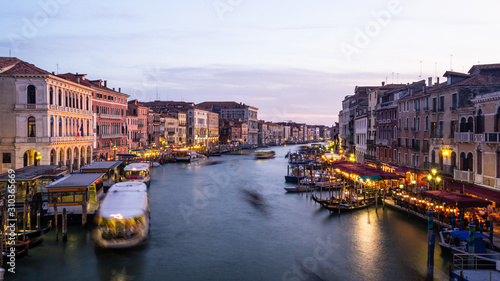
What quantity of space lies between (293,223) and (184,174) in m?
24.0

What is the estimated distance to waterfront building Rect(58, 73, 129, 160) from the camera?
135 ft

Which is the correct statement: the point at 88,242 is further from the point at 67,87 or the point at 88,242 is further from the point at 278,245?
the point at 67,87

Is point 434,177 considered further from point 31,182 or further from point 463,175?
point 31,182

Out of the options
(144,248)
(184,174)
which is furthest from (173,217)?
(184,174)

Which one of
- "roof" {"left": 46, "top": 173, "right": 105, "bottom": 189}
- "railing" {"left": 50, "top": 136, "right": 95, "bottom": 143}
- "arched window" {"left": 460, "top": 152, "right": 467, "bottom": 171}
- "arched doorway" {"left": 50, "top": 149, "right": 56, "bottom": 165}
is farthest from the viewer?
"arched doorway" {"left": 50, "top": 149, "right": 56, "bottom": 165}

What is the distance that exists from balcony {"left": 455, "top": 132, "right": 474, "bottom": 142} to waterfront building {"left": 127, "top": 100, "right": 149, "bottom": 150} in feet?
136

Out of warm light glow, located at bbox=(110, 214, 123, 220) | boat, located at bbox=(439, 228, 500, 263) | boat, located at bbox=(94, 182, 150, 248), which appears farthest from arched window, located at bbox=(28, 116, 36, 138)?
boat, located at bbox=(439, 228, 500, 263)

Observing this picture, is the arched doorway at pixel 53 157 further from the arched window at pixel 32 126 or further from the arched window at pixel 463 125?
the arched window at pixel 463 125

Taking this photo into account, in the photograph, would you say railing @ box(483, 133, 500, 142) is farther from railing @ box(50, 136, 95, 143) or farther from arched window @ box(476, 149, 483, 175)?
railing @ box(50, 136, 95, 143)

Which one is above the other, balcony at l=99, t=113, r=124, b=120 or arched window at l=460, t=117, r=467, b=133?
balcony at l=99, t=113, r=124, b=120

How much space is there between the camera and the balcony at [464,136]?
1888 centimetres

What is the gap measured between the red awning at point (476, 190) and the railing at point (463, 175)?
0.27 meters

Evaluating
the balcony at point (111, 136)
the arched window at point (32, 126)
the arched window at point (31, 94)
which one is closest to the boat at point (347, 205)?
the arched window at point (32, 126)

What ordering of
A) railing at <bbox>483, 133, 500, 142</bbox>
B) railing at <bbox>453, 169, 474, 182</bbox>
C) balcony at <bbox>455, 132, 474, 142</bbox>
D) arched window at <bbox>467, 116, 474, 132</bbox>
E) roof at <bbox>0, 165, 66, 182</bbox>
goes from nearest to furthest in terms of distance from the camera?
railing at <bbox>483, 133, 500, 142</bbox>
railing at <bbox>453, 169, 474, 182</bbox>
balcony at <bbox>455, 132, 474, 142</bbox>
arched window at <bbox>467, 116, 474, 132</bbox>
roof at <bbox>0, 165, 66, 182</bbox>
